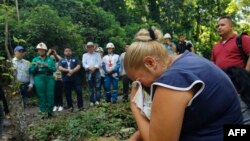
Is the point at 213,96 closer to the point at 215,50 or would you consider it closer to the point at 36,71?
the point at 215,50

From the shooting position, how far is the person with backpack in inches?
188

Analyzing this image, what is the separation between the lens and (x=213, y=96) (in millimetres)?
1644

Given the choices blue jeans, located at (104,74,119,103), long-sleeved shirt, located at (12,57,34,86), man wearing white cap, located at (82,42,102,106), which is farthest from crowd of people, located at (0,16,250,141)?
blue jeans, located at (104,74,119,103)

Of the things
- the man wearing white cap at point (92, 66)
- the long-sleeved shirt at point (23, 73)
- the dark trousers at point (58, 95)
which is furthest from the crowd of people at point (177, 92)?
the dark trousers at point (58, 95)

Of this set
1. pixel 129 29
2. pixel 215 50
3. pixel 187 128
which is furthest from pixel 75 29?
pixel 187 128

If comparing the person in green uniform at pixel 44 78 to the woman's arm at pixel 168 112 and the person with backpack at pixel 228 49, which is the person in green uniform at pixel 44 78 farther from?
the woman's arm at pixel 168 112

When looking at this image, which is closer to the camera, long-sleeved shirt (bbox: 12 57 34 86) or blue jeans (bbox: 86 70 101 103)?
long-sleeved shirt (bbox: 12 57 34 86)

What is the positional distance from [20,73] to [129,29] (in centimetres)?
1295

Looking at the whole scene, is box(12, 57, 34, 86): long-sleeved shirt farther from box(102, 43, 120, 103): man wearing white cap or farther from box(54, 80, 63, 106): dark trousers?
box(102, 43, 120, 103): man wearing white cap

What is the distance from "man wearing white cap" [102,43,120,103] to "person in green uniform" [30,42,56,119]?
191 cm

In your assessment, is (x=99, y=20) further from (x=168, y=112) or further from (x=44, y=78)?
(x=168, y=112)

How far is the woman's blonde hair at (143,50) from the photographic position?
68.7 inches

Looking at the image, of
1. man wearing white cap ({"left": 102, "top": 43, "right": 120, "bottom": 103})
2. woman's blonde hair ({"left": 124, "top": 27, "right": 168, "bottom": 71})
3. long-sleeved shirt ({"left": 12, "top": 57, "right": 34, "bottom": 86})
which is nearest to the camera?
woman's blonde hair ({"left": 124, "top": 27, "right": 168, "bottom": 71})

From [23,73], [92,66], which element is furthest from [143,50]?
[92,66]
